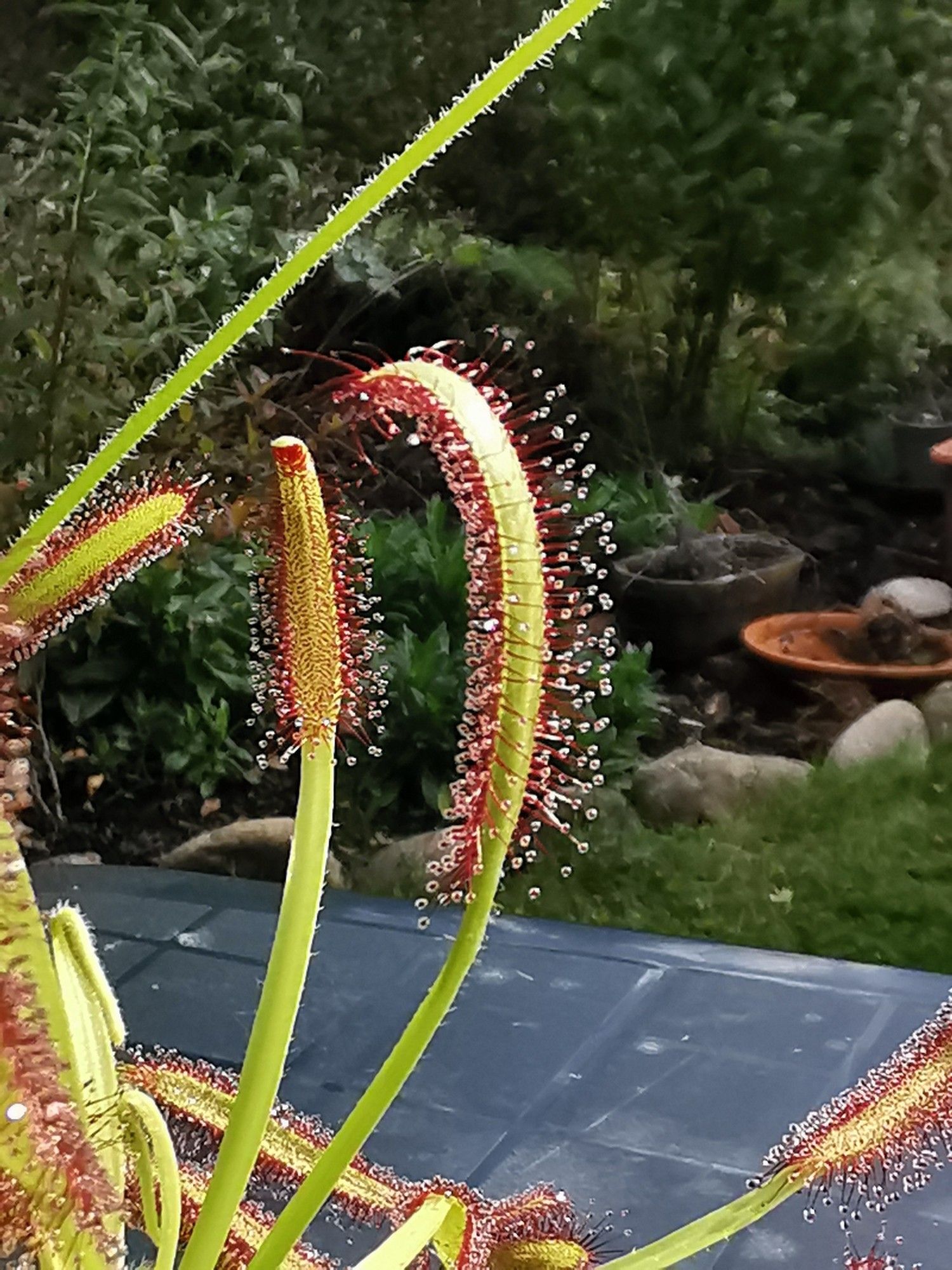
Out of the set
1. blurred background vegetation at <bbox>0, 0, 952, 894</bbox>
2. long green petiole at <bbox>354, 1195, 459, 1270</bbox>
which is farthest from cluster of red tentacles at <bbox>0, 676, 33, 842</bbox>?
blurred background vegetation at <bbox>0, 0, 952, 894</bbox>

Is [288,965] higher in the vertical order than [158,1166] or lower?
higher

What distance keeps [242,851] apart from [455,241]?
22.0 inches

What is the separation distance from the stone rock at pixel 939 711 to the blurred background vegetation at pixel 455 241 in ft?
0.62

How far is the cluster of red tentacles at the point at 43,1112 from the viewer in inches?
7.9

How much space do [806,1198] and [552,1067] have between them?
200 mm

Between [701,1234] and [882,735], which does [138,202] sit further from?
[701,1234]

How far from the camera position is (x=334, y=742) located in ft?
1.17

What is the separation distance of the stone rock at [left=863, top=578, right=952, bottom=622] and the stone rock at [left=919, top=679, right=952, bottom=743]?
5cm

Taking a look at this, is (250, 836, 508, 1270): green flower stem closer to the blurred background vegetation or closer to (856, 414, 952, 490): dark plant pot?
the blurred background vegetation

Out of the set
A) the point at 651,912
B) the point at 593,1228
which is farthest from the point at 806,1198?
the point at 651,912

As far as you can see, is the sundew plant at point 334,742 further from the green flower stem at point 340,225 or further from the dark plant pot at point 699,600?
the dark plant pot at point 699,600

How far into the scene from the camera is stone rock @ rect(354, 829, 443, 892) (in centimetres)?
104

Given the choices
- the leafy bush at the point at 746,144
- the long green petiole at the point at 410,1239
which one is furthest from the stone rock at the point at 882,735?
the long green petiole at the point at 410,1239

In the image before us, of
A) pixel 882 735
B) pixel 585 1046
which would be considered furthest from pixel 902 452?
pixel 585 1046
